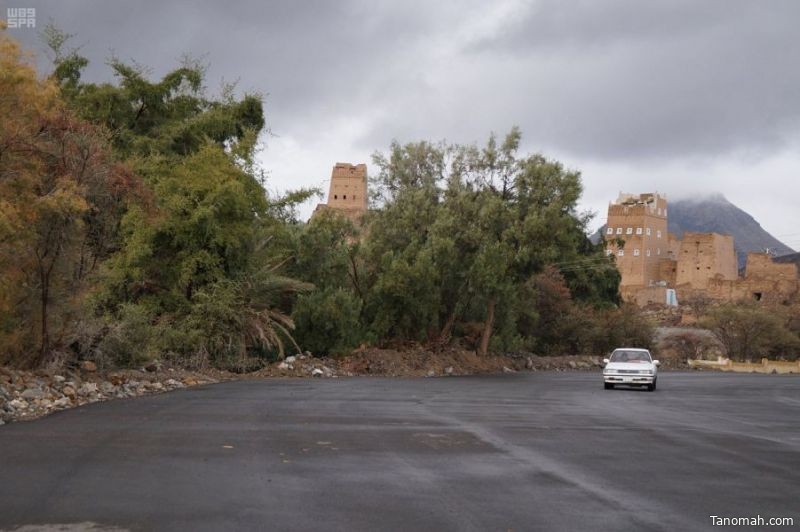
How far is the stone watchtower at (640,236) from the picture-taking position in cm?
14062

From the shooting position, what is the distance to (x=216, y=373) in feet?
113

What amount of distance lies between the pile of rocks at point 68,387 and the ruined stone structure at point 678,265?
8048cm

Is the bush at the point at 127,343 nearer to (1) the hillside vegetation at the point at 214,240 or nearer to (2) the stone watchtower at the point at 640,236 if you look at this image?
(1) the hillside vegetation at the point at 214,240

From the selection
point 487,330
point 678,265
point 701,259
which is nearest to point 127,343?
point 487,330

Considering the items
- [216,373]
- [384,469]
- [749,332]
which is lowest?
[216,373]

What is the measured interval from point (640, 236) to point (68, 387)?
131 m

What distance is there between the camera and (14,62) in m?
17.8

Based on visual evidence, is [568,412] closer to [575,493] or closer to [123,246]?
[575,493]

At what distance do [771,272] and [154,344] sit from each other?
10588cm

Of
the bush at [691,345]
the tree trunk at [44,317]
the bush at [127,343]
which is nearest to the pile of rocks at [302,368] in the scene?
the bush at [127,343]

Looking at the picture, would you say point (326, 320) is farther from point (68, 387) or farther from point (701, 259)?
point (701, 259)

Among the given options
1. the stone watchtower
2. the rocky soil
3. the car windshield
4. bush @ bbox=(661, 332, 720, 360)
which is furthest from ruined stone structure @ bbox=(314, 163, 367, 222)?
the car windshield

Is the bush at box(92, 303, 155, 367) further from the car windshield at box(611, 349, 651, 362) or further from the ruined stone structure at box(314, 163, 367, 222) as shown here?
the ruined stone structure at box(314, 163, 367, 222)

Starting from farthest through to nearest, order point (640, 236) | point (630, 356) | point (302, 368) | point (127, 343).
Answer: point (640, 236) < point (302, 368) < point (630, 356) < point (127, 343)
